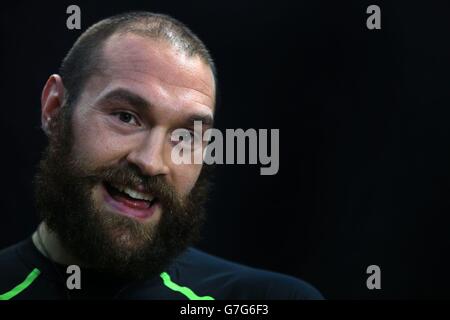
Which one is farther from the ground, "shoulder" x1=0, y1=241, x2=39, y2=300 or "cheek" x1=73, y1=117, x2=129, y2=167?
"cheek" x1=73, y1=117, x2=129, y2=167

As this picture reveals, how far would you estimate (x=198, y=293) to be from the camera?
87.6 inches

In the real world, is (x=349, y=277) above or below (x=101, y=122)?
below

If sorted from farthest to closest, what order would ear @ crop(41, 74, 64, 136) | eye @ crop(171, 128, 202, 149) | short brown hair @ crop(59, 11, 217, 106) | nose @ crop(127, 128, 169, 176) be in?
ear @ crop(41, 74, 64, 136), short brown hair @ crop(59, 11, 217, 106), eye @ crop(171, 128, 202, 149), nose @ crop(127, 128, 169, 176)

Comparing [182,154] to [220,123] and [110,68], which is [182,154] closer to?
[110,68]

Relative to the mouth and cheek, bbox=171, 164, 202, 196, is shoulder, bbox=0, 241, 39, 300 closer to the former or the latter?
the mouth

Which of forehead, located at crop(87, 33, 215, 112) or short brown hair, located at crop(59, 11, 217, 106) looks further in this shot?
short brown hair, located at crop(59, 11, 217, 106)

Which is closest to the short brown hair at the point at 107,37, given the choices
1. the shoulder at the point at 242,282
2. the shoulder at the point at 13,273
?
the shoulder at the point at 13,273

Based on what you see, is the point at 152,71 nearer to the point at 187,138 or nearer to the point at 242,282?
the point at 187,138

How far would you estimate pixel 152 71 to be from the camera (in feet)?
6.79

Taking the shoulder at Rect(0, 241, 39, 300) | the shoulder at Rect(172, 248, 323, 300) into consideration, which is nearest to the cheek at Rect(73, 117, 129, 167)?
the shoulder at Rect(0, 241, 39, 300)

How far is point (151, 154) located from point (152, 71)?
0.98 feet

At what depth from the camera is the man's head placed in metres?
2.00
